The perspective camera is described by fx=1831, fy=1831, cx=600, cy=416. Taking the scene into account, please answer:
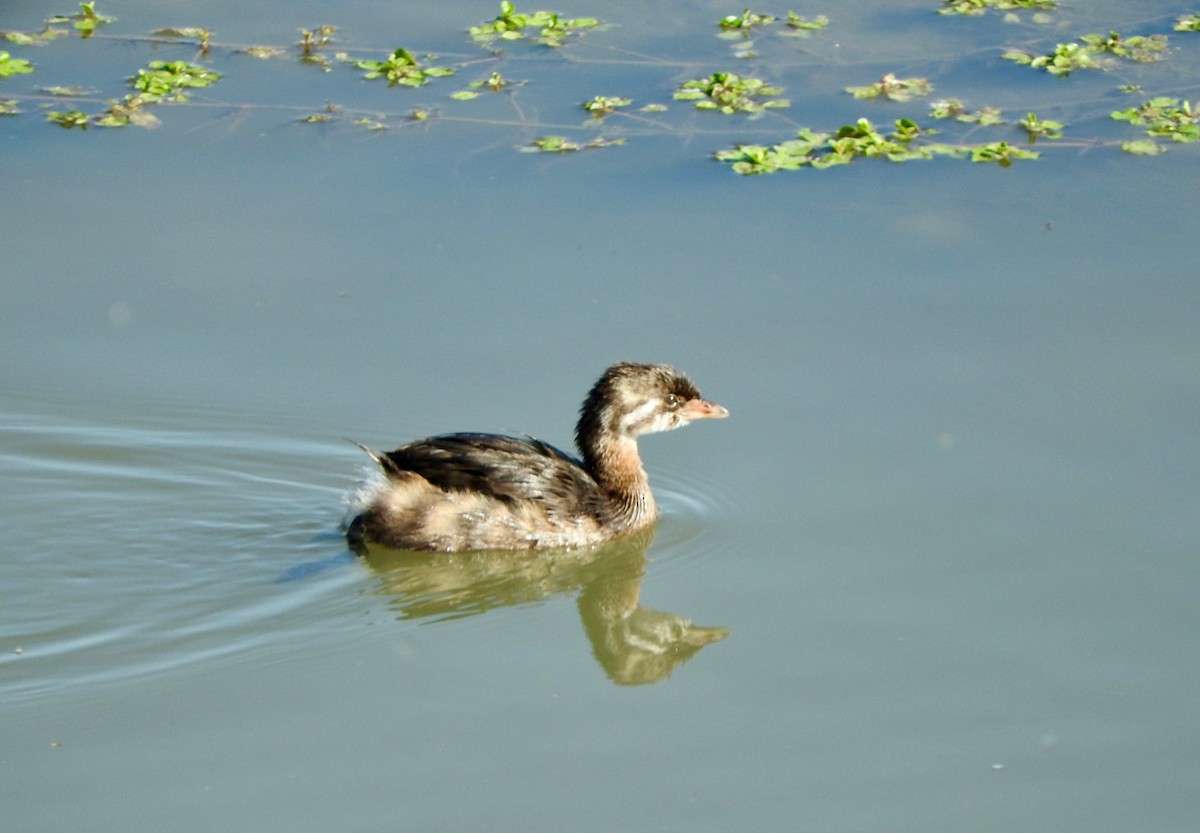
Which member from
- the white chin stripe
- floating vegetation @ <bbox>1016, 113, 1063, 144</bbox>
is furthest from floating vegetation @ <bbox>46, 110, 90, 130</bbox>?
floating vegetation @ <bbox>1016, 113, 1063, 144</bbox>

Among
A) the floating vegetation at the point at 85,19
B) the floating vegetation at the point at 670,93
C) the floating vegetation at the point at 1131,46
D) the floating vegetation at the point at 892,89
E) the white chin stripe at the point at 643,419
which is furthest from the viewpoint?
the floating vegetation at the point at 85,19

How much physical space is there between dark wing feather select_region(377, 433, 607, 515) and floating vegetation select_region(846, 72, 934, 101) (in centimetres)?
469

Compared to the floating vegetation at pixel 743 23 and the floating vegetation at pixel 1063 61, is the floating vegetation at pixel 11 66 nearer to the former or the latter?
the floating vegetation at pixel 743 23

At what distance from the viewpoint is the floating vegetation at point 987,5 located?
42.6 ft

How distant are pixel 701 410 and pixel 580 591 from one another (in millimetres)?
1038

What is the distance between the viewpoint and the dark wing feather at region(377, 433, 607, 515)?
25.1 ft

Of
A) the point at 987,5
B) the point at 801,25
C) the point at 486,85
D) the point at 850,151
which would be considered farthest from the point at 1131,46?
the point at 486,85

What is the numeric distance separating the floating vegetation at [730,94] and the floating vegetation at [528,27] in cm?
125

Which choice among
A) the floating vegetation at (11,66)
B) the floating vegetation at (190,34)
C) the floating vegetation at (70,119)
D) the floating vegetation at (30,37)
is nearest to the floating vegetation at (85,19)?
the floating vegetation at (30,37)

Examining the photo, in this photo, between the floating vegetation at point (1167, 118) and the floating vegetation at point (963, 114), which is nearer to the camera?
the floating vegetation at point (1167, 118)

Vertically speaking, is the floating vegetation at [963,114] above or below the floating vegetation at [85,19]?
below

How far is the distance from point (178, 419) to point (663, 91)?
15.5 feet

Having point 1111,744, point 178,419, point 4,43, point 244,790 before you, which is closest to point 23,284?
point 178,419

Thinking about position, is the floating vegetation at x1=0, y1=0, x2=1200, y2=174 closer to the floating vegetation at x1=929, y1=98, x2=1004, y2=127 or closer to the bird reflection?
the floating vegetation at x1=929, y1=98, x2=1004, y2=127
